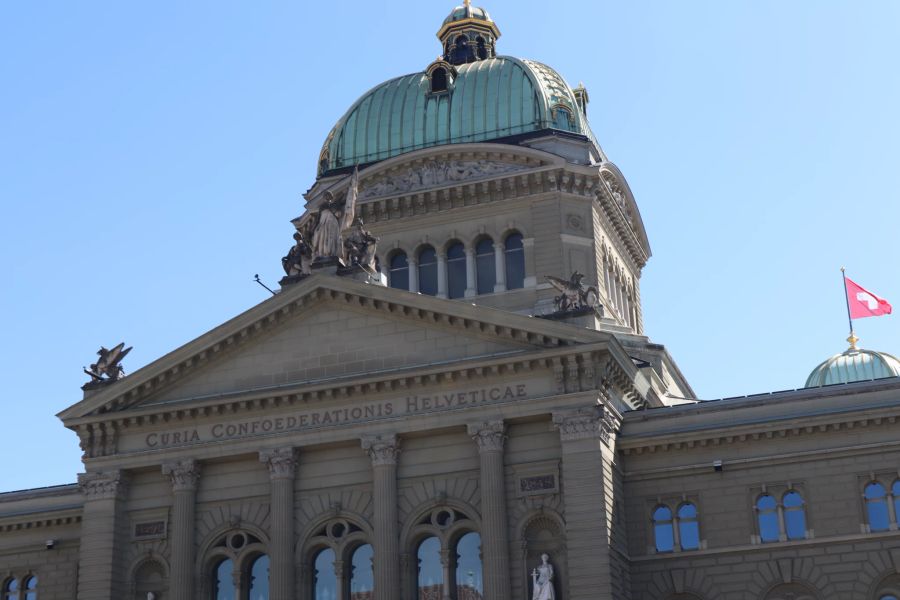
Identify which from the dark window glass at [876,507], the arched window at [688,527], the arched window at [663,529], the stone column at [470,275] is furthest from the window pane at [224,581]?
the dark window glass at [876,507]

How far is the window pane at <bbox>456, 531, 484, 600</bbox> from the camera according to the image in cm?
4528

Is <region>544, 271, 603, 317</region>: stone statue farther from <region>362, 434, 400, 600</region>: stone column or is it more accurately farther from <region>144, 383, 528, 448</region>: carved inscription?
<region>362, 434, 400, 600</region>: stone column

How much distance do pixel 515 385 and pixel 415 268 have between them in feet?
54.4

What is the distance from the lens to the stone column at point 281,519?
46.3 m

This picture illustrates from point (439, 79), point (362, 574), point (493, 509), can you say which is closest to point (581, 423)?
point (493, 509)

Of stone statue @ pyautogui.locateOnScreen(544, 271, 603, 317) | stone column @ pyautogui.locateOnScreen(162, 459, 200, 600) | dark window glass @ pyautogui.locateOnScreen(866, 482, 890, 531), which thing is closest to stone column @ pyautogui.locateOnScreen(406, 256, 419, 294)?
stone statue @ pyautogui.locateOnScreen(544, 271, 603, 317)

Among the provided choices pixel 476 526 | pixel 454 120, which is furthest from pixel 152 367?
pixel 454 120

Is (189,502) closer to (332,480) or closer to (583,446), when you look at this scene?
(332,480)

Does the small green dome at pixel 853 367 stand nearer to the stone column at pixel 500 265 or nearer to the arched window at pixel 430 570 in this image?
the stone column at pixel 500 265

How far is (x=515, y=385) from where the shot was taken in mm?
45719

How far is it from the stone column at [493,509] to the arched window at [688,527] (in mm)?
5846

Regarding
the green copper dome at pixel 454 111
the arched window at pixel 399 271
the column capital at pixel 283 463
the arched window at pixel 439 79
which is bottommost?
the column capital at pixel 283 463

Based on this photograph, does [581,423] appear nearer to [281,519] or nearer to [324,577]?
[324,577]

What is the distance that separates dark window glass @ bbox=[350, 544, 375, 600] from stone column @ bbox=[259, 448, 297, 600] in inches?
78.0
